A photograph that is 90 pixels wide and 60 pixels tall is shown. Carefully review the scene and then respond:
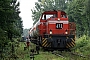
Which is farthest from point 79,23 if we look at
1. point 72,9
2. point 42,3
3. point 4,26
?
point 4,26

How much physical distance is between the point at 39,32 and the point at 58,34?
1968 millimetres

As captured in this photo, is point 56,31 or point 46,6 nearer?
point 56,31

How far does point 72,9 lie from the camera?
5425cm

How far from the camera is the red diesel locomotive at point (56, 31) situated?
60.1 ft

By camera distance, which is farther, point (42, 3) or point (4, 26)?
point (42, 3)

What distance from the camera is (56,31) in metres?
19.2

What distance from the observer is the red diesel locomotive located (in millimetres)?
18312

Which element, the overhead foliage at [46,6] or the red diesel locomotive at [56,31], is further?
the overhead foliage at [46,6]

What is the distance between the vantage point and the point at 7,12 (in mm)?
13266

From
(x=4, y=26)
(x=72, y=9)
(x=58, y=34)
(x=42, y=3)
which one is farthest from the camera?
(x=42, y=3)

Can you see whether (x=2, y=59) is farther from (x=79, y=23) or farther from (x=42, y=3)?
(x=42, y=3)

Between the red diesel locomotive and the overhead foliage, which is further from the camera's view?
the overhead foliage

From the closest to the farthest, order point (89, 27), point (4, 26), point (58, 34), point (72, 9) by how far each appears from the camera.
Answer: point (4, 26) < point (58, 34) < point (89, 27) < point (72, 9)

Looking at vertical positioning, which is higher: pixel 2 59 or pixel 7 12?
pixel 7 12
